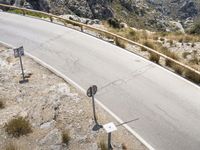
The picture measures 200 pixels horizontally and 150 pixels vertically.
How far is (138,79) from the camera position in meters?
15.3

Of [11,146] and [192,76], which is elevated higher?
[192,76]

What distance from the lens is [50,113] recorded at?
12609mm

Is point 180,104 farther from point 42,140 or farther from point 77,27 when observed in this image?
point 77,27

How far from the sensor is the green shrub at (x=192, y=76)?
49.0 ft

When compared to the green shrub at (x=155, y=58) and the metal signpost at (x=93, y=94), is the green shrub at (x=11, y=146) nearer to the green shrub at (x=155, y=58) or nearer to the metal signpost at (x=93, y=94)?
the metal signpost at (x=93, y=94)

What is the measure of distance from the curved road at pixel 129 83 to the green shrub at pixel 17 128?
3250mm

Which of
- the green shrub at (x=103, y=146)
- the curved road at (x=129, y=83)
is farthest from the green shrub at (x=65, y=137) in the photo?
the curved road at (x=129, y=83)

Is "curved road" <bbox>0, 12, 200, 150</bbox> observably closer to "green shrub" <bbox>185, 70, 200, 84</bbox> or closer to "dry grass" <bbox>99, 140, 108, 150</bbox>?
"green shrub" <bbox>185, 70, 200, 84</bbox>

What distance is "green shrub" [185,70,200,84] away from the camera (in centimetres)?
1495

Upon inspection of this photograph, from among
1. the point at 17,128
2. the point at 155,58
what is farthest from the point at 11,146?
the point at 155,58

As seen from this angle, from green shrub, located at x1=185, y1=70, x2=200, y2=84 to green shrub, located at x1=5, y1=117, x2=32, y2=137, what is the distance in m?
7.32

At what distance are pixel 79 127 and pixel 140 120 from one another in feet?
7.12

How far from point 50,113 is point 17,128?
140 cm

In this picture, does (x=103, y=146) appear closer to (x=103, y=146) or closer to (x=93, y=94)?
(x=103, y=146)
